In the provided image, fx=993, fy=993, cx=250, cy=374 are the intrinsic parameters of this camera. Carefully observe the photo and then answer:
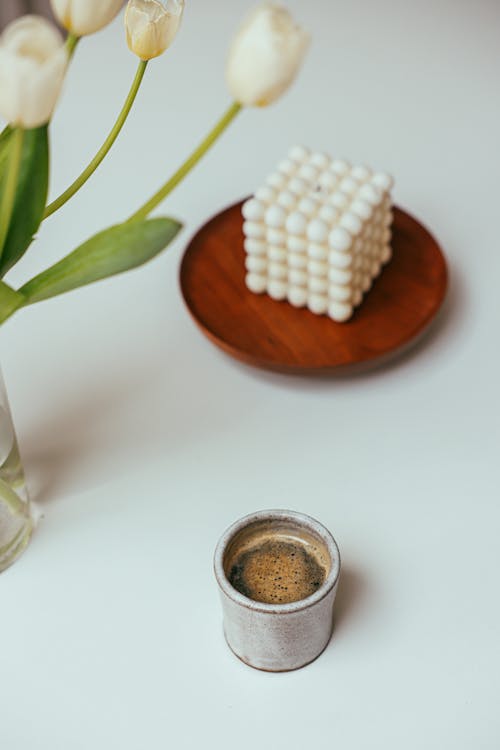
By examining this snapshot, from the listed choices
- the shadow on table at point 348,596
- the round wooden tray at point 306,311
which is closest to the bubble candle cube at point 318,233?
the round wooden tray at point 306,311

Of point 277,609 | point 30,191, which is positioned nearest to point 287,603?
point 277,609

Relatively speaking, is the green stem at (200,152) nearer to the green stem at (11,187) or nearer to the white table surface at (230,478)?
the green stem at (11,187)

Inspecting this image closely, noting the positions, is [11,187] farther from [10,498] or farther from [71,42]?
[10,498]

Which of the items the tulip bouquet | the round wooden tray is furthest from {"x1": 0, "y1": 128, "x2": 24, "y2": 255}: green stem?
the round wooden tray

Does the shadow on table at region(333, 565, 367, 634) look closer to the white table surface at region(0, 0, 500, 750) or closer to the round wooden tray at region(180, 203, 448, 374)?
the white table surface at region(0, 0, 500, 750)

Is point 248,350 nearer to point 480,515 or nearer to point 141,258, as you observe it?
point 480,515

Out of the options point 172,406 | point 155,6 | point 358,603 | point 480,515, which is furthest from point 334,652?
point 155,6
